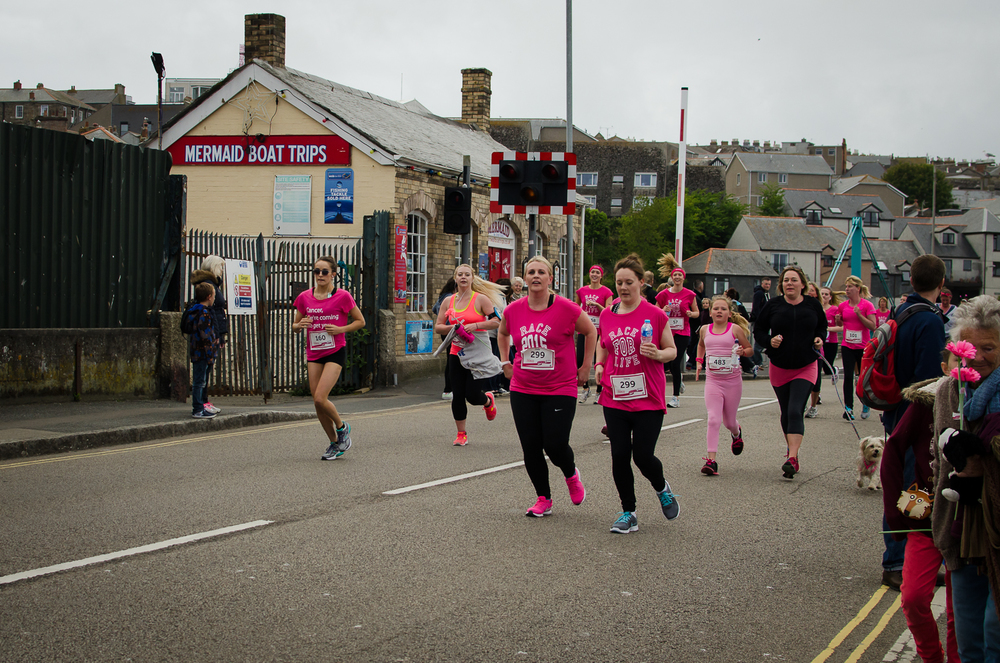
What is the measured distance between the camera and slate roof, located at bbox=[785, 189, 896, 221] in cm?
9788

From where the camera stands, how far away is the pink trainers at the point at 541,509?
671 cm

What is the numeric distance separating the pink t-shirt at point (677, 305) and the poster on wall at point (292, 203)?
895 centimetres

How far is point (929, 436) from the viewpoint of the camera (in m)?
3.86

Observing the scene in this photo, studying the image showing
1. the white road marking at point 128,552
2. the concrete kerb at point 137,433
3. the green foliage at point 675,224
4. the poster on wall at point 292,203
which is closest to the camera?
the white road marking at point 128,552

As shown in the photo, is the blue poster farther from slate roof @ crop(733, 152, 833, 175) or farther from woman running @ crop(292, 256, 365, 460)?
slate roof @ crop(733, 152, 833, 175)

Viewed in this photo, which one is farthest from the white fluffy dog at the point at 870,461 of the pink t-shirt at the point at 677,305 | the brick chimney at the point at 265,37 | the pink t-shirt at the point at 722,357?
the brick chimney at the point at 265,37

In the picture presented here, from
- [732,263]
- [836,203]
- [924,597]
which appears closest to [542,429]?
[924,597]

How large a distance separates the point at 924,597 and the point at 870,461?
437 cm

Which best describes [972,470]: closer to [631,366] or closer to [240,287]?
[631,366]

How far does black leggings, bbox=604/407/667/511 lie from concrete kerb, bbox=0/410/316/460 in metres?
6.02

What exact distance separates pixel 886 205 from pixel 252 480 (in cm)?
10902

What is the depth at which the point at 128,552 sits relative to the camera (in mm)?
5547

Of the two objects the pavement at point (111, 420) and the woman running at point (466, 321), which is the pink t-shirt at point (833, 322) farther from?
the pavement at point (111, 420)

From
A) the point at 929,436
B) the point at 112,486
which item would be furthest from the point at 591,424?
the point at 929,436
